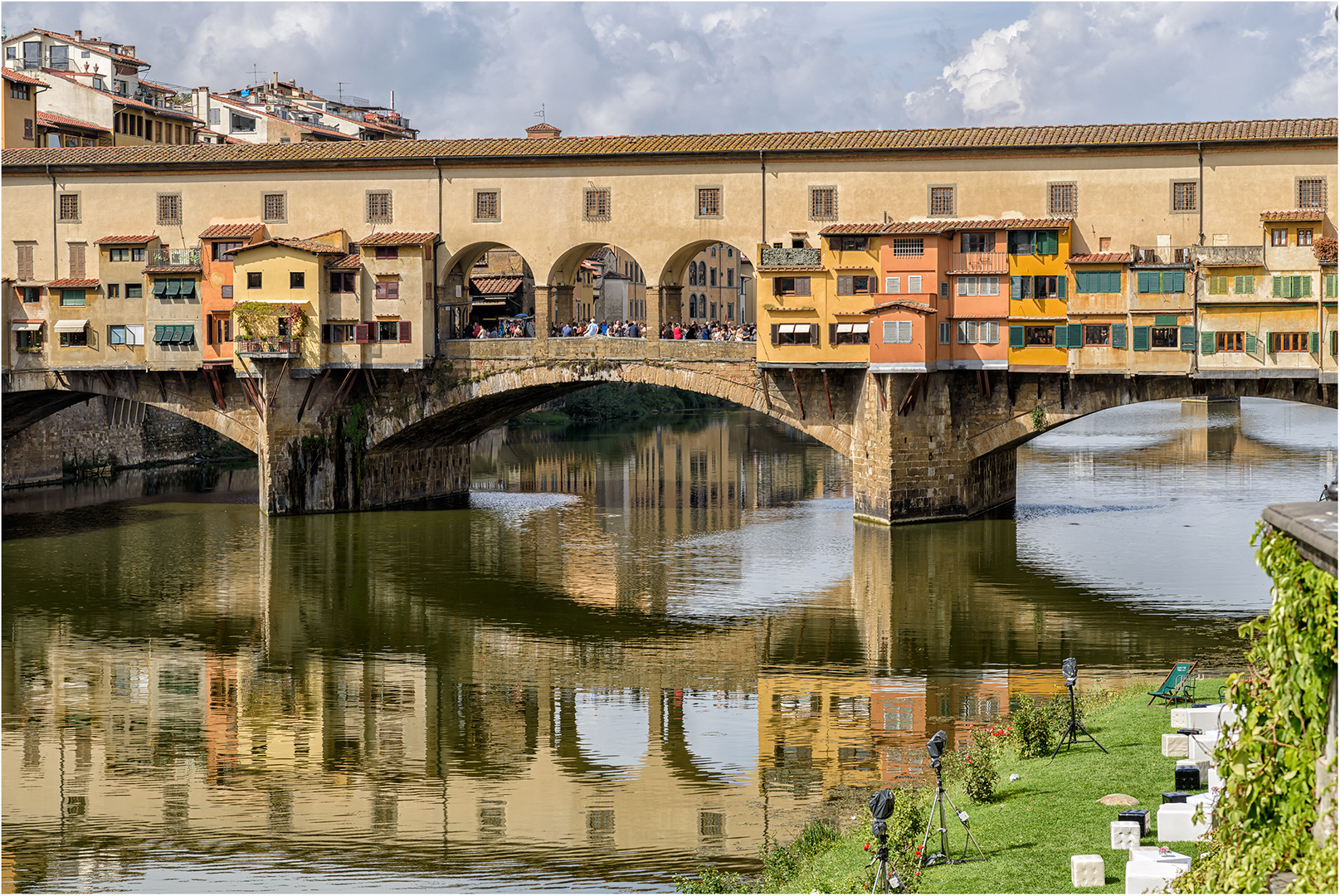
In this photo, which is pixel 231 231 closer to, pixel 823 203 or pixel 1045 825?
pixel 823 203

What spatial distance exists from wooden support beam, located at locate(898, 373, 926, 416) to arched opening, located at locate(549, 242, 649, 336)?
9302 mm

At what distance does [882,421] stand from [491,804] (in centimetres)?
2456

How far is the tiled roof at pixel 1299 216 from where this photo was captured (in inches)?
1532

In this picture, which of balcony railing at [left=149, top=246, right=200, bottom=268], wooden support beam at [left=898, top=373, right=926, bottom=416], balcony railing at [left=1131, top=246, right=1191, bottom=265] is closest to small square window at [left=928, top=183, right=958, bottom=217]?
wooden support beam at [left=898, top=373, right=926, bottom=416]

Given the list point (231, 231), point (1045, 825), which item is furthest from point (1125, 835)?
point (231, 231)

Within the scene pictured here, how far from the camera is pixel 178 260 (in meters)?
48.0

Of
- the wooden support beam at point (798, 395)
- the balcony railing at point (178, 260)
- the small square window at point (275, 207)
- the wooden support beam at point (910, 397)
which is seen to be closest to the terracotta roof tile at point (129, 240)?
the balcony railing at point (178, 260)

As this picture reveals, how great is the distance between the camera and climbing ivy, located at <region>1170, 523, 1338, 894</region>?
33.1ft

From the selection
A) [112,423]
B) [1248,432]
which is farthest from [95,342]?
[1248,432]

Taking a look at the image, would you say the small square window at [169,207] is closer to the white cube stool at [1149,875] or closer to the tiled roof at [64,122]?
the tiled roof at [64,122]

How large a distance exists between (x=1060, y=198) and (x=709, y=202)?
32.2 feet

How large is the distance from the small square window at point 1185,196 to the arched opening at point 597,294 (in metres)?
15.7

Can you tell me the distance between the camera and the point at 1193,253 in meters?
40.4

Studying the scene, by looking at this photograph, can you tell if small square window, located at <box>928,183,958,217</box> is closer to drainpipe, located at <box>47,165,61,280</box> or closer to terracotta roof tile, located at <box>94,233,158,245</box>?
terracotta roof tile, located at <box>94,233,158,245</box>
